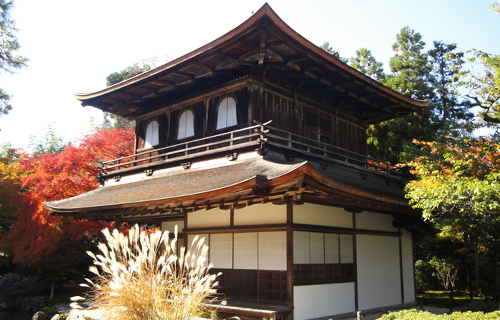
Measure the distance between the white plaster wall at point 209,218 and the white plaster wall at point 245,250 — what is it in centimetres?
53

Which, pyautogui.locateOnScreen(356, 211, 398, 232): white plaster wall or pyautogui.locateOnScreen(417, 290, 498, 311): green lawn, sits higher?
pyautogui.locateOnScreen(356, 211, 398, 232): white plaster wall

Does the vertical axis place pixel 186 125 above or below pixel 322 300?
above

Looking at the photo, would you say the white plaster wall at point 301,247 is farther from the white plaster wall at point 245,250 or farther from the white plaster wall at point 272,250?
the white plaster wall at point 245,250

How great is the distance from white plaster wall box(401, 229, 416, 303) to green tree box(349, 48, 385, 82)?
12.9 m

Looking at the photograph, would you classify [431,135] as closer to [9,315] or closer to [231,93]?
[231,93]

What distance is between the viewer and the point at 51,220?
1400 cm

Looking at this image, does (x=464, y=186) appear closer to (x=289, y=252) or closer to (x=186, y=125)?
(x=289, y=252)

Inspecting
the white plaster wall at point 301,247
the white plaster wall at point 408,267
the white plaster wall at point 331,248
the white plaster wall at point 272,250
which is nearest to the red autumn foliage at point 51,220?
the white plaster wall at point 272,250

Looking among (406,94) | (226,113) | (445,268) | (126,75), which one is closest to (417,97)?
(406,94)

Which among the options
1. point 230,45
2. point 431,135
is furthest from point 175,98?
point 431,135

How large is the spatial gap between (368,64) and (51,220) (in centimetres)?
1914

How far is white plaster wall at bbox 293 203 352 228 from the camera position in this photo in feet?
30.1

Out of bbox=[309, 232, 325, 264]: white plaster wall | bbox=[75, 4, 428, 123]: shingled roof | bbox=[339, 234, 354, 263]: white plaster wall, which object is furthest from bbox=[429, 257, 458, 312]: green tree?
bbox=[309, 232, 325, 264]: white plaster wall

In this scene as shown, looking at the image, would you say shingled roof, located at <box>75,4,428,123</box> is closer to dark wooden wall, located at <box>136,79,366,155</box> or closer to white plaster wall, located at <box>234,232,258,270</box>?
dark wooden wall, located at <box>136,79,366,155</box>
